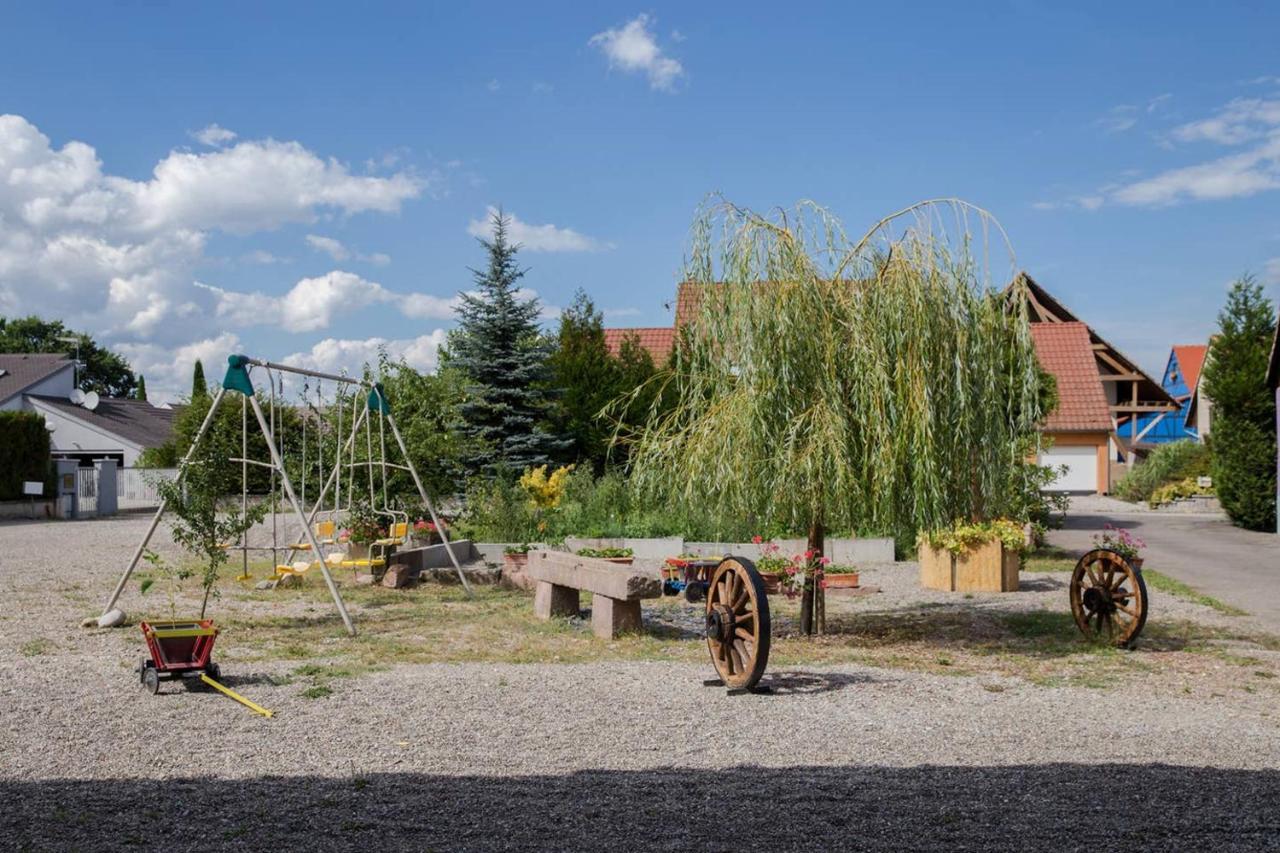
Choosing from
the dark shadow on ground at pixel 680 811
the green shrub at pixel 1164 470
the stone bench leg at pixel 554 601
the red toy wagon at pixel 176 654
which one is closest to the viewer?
the dark shadow on ground at pixel 680 811

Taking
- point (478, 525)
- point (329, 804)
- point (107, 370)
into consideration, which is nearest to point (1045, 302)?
point (478, 525)

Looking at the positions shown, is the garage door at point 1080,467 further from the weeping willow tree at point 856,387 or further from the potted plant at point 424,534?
the weeping willow tree at point 856,387

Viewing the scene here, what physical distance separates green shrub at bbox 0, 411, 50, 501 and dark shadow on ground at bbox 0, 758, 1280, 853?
2748 cm

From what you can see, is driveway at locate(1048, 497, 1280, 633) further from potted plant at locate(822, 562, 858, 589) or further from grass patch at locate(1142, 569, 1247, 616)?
potted plant at locate(822, 562, 858, 589)

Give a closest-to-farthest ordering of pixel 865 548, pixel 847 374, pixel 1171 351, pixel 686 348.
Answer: pixel 847 374 → pixel 686 348 → pixel 865 548 → pixel 1171 351

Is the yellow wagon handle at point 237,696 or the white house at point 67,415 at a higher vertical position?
the white house at point 67,415

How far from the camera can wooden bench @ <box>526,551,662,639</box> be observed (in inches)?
385

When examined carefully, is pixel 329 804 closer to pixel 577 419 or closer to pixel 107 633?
pixel 107 633

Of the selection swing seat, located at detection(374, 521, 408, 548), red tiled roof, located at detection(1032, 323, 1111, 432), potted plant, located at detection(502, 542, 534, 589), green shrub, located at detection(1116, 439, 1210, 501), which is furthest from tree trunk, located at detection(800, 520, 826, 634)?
green shrub, located at detection(1116, 439, 1210, 501)

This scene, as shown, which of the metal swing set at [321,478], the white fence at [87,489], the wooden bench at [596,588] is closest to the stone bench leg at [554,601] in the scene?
the wooden bench at [596,588]

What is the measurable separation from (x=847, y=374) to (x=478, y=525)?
10.1m

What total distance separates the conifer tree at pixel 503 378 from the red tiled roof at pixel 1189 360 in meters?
47.3

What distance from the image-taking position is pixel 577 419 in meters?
25.0

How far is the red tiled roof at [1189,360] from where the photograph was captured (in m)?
60.4
